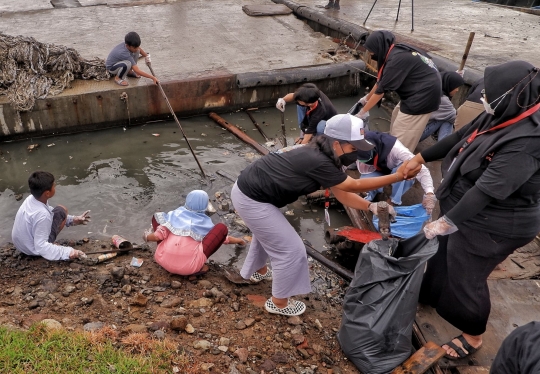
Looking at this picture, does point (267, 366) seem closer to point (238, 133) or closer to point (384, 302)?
point (384, 302)

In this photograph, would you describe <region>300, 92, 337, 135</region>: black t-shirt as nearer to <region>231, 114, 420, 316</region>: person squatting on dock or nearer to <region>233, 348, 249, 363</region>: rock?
<region>231, 114, 420, 316</region>: person squatting on dock

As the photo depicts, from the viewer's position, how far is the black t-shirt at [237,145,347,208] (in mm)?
3178

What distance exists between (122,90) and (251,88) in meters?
2.35

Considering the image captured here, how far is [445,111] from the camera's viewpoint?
6027 millimetres

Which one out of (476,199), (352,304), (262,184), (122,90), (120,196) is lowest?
(120,196)

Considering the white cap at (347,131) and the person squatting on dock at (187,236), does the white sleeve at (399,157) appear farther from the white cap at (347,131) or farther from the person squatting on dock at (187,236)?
the person squatting on dock at (187,236)

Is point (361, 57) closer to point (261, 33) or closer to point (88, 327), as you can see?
point (261, 33)

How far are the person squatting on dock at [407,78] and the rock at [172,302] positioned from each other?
10.8 feet

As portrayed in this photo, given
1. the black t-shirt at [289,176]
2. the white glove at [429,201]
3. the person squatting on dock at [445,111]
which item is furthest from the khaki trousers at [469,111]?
the black t-shirt at [289,176]

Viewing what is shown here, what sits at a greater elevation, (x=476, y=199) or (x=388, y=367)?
(x=476, y=199)

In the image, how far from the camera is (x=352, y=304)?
3246mm

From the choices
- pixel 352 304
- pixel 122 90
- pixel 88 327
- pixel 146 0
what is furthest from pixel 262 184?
pixel 146 0

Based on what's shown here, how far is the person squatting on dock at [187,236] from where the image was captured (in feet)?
13.5

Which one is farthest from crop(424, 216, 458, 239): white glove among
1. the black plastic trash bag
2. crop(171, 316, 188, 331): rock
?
crop(171, 316, 188, 331): rock
